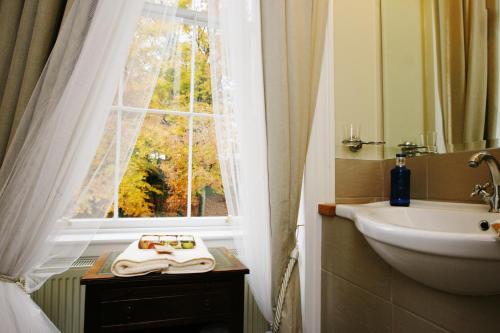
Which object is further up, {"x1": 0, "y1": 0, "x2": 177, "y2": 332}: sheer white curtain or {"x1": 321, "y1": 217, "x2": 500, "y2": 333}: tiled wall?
{"x1": 0, "y1": 0, "x2": 177, "y2": 332}: sheer white curtain

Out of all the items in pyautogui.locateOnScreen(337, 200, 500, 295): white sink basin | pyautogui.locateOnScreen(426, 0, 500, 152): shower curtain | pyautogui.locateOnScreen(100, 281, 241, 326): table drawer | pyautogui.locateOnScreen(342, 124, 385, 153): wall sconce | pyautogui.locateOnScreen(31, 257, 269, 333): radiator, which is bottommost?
pyautogui.locateOnScreen(31, 257, 269, 333): radiator

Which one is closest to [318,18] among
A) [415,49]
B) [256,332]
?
[415,49]

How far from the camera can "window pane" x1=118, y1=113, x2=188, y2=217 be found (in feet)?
5.30

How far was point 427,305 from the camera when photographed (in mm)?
864

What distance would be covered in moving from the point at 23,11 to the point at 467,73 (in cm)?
158

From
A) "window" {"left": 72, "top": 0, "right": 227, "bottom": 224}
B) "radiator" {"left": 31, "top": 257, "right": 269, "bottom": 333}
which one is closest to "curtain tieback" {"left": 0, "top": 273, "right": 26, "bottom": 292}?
"radiator" {"left": 31, "top": 257, "right": 269, "bottom": 333}

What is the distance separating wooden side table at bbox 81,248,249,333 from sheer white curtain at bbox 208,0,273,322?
169 millimetres

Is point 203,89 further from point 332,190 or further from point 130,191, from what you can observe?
point 332,190

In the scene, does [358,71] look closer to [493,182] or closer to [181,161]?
[493,182]

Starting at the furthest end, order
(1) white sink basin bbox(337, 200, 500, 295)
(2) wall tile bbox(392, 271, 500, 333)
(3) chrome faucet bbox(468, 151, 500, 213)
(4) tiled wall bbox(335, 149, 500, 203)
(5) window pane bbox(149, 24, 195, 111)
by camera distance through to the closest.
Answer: (5) window pane bbox(149, 24, 195, 111), (4) tiled wall bbox(335, 149, 500, 203), (3) chrome faucet bbox(468, 151, 500, 213), (2) wall tile bbox(392, 271, 500, 333), (1) white sink basin bbox(337, 200, 500, 295)

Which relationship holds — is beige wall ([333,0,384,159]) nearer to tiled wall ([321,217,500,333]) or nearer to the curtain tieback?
tiled wall ([321,217,500,333])

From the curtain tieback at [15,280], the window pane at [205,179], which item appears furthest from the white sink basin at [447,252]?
the curtain tieback at [15,280]

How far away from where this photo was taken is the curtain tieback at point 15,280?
2.97ft

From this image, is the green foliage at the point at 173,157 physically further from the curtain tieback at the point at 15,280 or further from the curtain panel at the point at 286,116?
the curtain tieback at the point at 15,280
